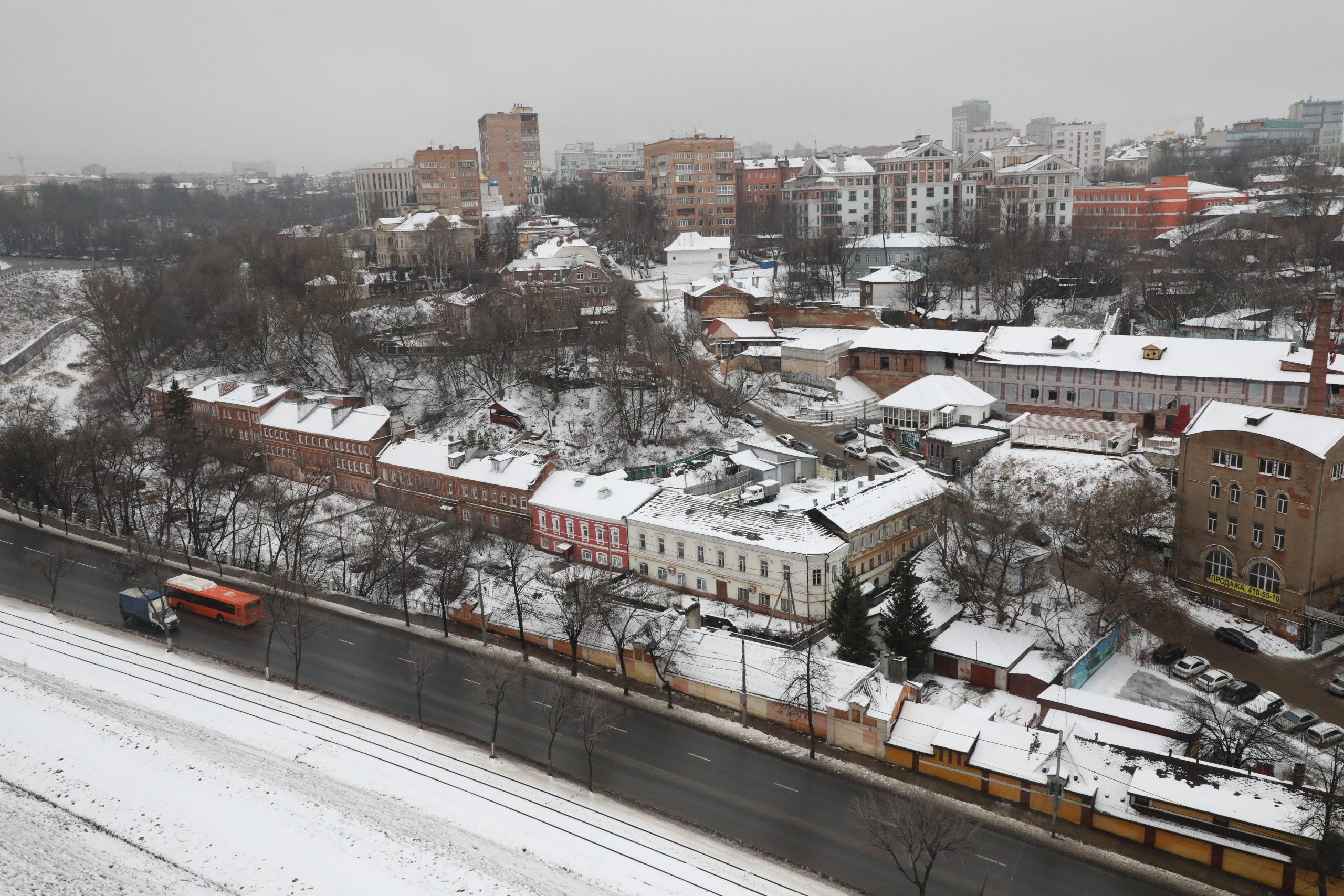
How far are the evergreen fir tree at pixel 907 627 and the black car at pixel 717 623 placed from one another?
5.61m

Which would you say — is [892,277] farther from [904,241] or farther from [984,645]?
[984,645]

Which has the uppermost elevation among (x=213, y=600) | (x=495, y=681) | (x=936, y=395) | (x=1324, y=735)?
(x=936, y=395)

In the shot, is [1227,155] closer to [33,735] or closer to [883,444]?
[883,444]

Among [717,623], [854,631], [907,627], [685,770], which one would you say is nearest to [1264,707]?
[907,627]

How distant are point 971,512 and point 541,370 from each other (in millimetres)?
31540

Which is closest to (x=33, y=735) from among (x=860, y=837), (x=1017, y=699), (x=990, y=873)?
(x=860, y=837)

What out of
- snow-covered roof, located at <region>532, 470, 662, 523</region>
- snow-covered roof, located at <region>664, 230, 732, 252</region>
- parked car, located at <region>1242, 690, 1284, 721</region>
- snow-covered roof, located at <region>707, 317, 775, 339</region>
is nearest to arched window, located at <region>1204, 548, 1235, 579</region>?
parked car, located at <region>1242, 690, 1284, 721</region>

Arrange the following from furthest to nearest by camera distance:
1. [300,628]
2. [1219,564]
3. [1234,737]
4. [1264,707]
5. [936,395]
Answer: [936,395], [1219,564], [300,628], [1264,707], [1234,737]

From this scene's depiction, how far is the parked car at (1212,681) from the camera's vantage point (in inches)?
1173

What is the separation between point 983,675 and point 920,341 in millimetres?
28677

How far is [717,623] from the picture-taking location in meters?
35.2

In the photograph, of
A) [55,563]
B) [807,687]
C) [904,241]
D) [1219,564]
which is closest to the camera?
[807,687]

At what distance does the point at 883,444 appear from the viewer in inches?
1937

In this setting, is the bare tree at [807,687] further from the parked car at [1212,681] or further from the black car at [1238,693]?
the black car at [1238,693]
